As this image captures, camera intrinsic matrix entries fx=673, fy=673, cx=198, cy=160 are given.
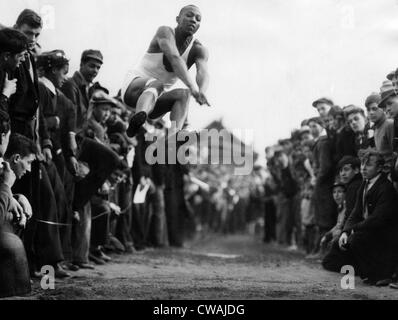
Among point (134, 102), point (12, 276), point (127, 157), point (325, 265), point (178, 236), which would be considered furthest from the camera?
point (178, 236)

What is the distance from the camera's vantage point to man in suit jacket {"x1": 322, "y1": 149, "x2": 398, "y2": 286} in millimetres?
6664

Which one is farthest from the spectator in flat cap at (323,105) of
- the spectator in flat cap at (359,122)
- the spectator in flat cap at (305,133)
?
the spectator in flat cap at (305,133)

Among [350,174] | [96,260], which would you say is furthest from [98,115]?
[350,174]

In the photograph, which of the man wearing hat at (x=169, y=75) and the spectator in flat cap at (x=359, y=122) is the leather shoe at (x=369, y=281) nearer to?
the spectator in flat cap at (x=359, y=122)

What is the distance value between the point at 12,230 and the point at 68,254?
1.67 metres

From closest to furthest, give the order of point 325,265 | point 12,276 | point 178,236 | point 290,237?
point 12,276 → point 325,265 → point 178,236 → point 290,237

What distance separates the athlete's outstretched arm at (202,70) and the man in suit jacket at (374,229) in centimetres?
186

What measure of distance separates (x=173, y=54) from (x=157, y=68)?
27cm

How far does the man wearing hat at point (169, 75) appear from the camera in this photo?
634 centimetres

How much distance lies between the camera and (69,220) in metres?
7.32

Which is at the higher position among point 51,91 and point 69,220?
point 51,91

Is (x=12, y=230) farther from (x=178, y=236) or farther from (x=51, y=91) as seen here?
(x=178, y=236)

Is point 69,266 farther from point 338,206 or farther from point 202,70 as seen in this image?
point 338,206
